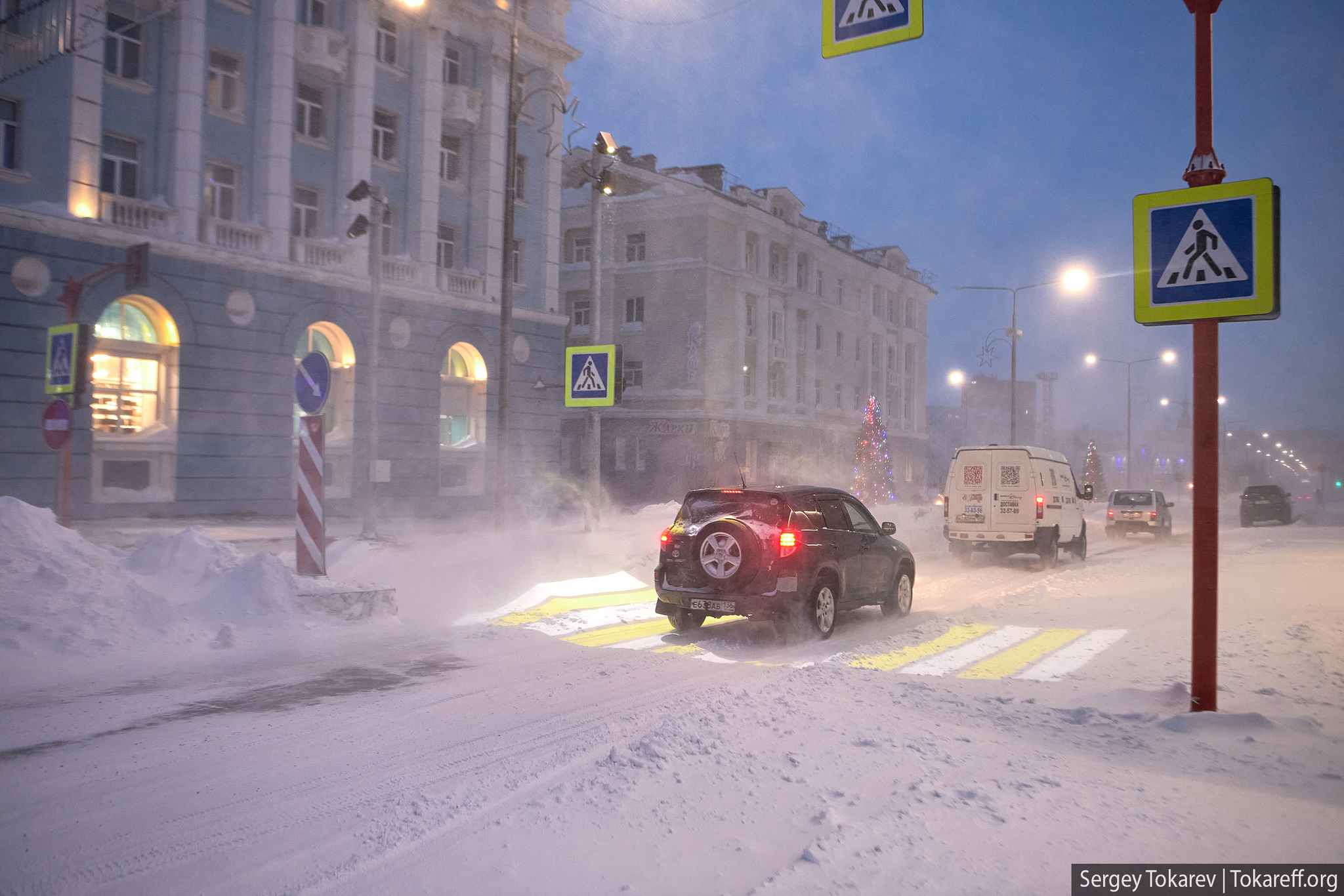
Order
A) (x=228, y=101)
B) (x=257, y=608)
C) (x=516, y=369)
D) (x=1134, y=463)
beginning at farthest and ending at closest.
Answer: (x=1134, y=463)
(x=516, y=369)
(x=228, y=101)
(x=257, y=608)

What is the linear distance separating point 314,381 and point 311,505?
1555 mm

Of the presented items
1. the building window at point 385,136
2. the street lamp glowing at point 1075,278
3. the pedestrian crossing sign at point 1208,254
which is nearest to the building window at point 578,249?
the building window at point 385,136

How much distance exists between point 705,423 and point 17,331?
95.5 ft

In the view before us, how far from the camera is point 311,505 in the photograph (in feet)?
36.0

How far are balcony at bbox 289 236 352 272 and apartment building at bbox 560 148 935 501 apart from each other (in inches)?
598

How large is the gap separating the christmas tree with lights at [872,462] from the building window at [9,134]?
36.1m

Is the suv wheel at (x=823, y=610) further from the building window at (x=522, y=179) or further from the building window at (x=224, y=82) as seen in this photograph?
the building window at (x=522, y=179)

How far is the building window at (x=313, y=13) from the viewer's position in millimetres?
24766

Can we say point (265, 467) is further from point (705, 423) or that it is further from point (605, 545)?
point (705, 423)

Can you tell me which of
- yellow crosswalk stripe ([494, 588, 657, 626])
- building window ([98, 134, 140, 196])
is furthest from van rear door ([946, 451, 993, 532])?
building window ([98, 134, 140, 196])

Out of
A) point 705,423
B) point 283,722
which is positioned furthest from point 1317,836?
point 705,423

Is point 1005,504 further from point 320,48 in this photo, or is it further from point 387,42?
point 387,42

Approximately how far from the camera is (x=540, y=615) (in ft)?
38.1

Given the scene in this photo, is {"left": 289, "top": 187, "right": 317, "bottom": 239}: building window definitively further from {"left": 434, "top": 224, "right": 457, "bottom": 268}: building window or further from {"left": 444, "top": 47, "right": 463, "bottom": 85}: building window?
{"left": 444, "top": 47, "right": 463, "bottom": 85}: building window
